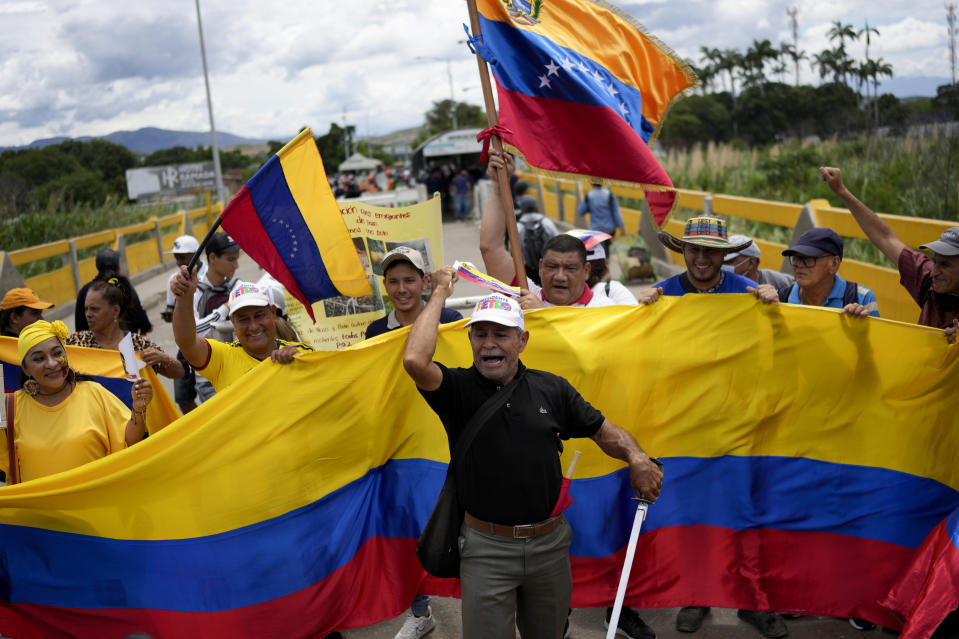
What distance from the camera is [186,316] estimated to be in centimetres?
466

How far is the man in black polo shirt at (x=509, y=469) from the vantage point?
3.38 metres

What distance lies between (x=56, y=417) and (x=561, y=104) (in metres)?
3.33

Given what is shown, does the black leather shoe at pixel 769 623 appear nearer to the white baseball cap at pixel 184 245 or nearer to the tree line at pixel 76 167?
the white baseball cap at pixel 184 245

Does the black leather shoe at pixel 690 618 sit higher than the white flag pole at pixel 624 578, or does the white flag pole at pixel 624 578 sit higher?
the white flag pole at pixel 624 578

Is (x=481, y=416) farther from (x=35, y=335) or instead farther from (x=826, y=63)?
(x=826, y=63)

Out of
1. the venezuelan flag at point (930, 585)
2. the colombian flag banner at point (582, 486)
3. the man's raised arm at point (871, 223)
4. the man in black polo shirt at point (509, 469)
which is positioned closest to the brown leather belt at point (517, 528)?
the man in black polo shirt at point (509, 469)

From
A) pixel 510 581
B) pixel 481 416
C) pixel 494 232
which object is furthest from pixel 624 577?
pixel 494 232

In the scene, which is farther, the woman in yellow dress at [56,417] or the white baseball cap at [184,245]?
the white baseball cap at [184,245]

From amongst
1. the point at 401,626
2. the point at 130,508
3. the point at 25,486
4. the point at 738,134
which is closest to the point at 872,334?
the point at 401,626

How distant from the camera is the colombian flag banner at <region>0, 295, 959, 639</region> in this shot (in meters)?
4.12

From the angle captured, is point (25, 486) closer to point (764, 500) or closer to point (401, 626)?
point (401, 626)

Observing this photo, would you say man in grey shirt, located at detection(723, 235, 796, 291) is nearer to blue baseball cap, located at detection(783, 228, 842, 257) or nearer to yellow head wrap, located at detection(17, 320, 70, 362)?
blue baseball cap, located at detection(783, 228, 842, 257)

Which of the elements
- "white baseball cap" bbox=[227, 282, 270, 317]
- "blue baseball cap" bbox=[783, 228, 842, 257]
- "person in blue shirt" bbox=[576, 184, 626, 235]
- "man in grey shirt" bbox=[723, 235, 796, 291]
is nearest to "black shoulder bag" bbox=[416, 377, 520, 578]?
"white baseball cap" bbox=[227, 282, 270, 317]

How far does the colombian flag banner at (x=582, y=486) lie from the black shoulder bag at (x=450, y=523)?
38.7 inches
